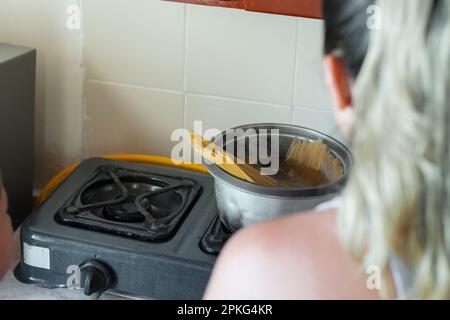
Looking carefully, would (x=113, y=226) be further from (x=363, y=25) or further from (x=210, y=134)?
(x=363, y=25)

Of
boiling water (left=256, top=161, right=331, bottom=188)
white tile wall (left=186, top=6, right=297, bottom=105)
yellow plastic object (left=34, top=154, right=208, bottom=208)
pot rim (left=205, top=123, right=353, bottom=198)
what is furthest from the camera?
yellow plastic object (left=34, top=154, right=208, bottom=208)

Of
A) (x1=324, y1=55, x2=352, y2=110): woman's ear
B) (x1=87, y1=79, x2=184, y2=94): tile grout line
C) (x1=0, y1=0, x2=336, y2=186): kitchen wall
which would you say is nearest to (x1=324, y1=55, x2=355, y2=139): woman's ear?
(x1=324, y1=55, x2=352, y2=110): woman's ear

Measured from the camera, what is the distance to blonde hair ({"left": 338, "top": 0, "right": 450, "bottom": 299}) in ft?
1.41

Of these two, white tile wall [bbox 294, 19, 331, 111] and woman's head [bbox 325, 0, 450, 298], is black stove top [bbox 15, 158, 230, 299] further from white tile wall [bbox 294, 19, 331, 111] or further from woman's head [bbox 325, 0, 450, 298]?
woman's head [bbox 325, 0, 450, 298]

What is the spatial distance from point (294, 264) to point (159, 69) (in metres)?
0.69

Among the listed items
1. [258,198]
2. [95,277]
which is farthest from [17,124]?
[258,198]

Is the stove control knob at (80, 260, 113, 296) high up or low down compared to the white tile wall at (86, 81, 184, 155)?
down

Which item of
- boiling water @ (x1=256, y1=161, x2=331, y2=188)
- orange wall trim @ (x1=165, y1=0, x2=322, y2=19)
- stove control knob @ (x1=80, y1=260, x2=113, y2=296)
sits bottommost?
stove control knob @ (x1=80, y1=260, x2=113, y2=296)

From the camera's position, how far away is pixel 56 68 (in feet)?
3.85

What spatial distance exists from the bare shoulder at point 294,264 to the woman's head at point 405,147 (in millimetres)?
32

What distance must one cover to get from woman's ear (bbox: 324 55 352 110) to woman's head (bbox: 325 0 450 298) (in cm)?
7

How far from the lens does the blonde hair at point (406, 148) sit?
43 cm

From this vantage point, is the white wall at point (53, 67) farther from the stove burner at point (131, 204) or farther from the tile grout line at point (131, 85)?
the stove burner at point (131, 204)

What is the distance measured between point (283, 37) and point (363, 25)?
58 centimetres
